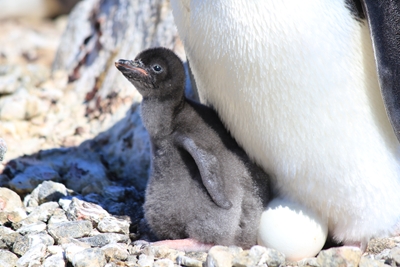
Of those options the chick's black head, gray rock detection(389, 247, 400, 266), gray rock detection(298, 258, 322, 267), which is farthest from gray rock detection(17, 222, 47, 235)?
gray rock detection(389, 247, 400, 266)

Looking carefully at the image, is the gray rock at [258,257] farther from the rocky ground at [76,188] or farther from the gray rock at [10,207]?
the gray rock at [10,207]

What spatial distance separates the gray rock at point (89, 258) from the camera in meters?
2.32

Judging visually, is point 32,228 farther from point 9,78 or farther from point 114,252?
point 9,78

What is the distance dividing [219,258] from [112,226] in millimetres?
648

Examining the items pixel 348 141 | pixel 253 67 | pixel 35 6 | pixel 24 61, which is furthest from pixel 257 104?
pixel 35 6

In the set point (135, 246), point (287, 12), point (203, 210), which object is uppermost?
point (287, 12)

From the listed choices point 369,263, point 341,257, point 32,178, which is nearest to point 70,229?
point 32,178

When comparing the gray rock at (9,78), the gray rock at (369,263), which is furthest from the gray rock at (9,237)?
the gray rock at (9,78)

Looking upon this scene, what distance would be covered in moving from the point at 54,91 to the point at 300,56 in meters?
2.43

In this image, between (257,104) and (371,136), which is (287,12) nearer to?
(257,104)

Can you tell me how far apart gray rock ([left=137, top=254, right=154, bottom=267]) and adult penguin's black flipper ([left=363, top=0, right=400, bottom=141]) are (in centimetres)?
108

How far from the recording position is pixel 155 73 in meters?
2.70

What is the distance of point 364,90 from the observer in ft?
7.95

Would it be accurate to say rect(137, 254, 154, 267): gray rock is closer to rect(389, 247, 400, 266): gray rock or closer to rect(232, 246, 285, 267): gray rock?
rect(232, 246, 285, 267): gray rock
